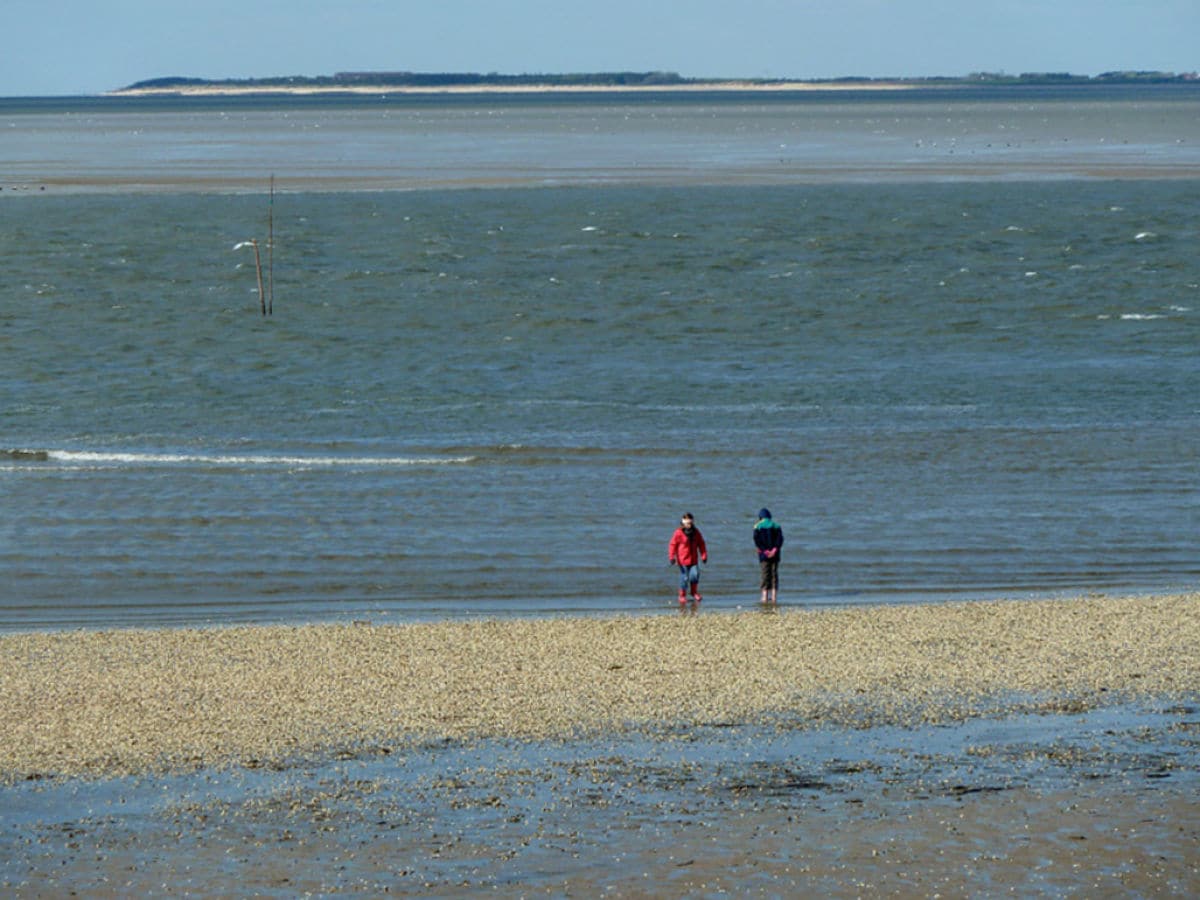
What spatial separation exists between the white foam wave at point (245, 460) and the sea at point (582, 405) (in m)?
0.11

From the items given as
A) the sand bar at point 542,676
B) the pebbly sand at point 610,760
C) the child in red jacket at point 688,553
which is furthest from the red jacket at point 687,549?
the pebbly sand at point 610,760

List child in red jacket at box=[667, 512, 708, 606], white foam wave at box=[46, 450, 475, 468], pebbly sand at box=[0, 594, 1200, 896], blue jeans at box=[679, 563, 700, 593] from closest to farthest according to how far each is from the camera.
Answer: pebbly sand at box=[0, 594, 1200, 896], child in red jacket at box=[667, 512, 708, 606], blue jeans at box=[679, 563, 700, 593], white foam wave at box=[46, 450, 475, 468]

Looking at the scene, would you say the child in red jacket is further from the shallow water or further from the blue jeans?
the shallow water

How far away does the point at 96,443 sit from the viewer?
111 ft

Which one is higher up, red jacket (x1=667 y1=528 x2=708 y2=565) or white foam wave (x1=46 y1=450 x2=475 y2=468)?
red jacket (x1=667 y1=528 x2=708 y2=565)

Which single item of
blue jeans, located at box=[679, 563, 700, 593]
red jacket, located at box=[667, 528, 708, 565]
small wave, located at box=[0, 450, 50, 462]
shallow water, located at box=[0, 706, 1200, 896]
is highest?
red jacket, located at box=[667, 528, 708, 565]

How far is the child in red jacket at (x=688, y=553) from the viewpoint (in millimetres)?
22625

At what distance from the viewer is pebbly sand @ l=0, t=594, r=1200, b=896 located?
43.5ft

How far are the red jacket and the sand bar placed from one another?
1.06 m

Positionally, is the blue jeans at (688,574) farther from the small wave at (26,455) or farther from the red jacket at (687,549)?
the small wave at (26,455)

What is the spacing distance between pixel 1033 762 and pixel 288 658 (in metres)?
8.08

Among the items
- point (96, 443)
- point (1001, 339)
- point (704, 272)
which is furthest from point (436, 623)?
point (704, 272)

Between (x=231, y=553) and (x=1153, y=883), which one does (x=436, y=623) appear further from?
(x=1153, y=883)

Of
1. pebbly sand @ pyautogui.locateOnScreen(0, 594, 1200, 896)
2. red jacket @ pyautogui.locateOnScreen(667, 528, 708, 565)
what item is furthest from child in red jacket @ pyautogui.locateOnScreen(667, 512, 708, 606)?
pebbly sand @ pyautogui.locateOnScreen(0, 594, 1200, 896)
